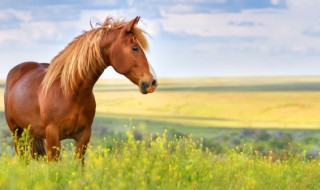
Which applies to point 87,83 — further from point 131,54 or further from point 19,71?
point 19,71

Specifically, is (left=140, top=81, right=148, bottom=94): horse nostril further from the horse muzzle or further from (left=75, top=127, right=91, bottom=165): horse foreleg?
(left=75, top=127, right=91, bottom=165): horse foreleg

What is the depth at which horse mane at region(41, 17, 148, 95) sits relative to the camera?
988cm

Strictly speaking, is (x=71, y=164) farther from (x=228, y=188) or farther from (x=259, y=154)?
(x=259, y=154)

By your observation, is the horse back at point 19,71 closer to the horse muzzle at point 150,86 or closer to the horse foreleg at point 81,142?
the horse foreleg at point 81,142

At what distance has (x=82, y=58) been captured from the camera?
32.8 feet

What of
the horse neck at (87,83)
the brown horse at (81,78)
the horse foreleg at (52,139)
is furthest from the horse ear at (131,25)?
the horse foreleg at (52,139)

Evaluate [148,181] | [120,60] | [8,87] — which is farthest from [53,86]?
[148,181]

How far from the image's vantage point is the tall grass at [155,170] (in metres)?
7.51

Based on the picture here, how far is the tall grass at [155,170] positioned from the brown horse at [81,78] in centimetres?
35

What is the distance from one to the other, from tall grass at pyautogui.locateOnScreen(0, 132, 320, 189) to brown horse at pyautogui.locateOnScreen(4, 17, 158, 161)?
0.35 metres

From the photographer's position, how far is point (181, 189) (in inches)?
303

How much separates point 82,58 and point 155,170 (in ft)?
9.67

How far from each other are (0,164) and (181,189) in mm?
2699

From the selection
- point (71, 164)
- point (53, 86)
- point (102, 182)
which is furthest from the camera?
point (53, 86)
